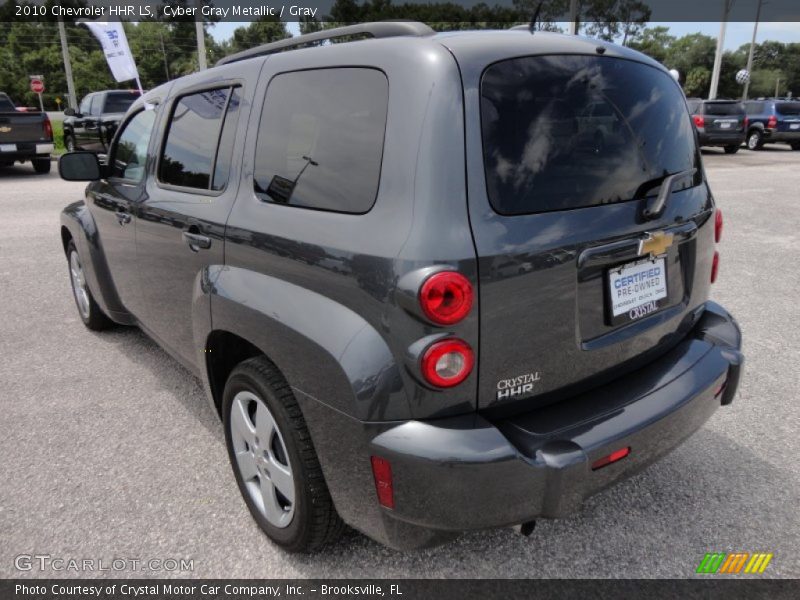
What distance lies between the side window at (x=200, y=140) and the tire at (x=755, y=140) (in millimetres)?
23608

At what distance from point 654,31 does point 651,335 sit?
118 m

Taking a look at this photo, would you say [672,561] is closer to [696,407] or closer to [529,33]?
[696,407]

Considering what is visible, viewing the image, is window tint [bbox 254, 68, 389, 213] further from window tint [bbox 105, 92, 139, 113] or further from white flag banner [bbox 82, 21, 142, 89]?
window tint [bbox 105, 92, 139, 113]

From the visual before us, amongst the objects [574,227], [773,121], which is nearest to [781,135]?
[773,121]

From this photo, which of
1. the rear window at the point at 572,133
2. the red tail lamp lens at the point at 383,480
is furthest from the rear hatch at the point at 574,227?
the red tail lamp lens at the point at 383,480

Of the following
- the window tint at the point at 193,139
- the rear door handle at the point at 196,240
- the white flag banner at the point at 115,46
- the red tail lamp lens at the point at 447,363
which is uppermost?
the white flag banner at the point at 115,46

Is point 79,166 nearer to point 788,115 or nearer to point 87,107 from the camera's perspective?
point 87,107

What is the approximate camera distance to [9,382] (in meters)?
3.84

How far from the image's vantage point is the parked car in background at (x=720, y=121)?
19.4 m

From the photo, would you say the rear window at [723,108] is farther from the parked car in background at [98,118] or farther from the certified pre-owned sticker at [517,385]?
the certified pre-owned sticker at [517,385]

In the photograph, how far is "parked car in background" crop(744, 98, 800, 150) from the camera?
21.0 meters

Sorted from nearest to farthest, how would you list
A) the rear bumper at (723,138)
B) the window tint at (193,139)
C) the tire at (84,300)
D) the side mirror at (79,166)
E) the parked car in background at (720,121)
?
the window tint at (193,139), the side mirror at (79,166), the tire at (84,300), the parked car in background at (720,121), the rear bumper at (723,138)

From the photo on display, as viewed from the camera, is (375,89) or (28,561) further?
(28,561)

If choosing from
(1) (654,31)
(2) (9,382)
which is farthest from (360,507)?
(1) (654,31)
